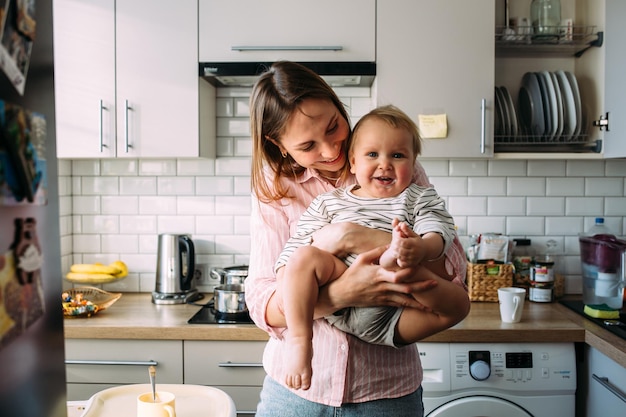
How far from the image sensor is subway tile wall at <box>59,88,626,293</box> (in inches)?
111

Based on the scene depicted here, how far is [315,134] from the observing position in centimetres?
126

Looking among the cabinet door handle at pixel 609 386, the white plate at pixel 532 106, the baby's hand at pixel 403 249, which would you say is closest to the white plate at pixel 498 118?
the white plate at pixel 532 106

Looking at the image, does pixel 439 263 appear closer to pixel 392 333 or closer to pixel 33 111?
pixel 392 333

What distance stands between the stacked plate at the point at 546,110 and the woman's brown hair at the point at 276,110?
1.43 meters

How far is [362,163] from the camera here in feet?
4.19

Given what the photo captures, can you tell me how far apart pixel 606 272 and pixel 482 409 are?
2.72ft

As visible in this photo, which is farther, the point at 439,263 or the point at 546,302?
the point at 546,302

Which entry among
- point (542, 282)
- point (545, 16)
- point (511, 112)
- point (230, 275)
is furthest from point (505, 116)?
point (230, 275)

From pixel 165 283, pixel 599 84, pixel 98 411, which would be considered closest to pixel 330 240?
pixel 98 411

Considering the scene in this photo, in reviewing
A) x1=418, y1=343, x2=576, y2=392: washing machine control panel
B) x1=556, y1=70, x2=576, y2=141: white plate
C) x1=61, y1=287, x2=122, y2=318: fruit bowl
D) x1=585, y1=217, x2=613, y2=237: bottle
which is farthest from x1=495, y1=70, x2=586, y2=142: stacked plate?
x1=61, y1=287, x2=122, y2=318: fruit bowl

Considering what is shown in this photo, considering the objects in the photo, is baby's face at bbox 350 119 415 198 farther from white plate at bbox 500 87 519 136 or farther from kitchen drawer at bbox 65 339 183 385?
white plate at bbox 500 87 519 136

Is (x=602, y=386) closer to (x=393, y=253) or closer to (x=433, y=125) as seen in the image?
(x=433, y=125)

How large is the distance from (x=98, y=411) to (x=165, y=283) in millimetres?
1408

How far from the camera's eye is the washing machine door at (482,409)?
216cm
